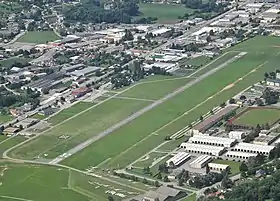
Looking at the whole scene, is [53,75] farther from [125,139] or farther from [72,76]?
[125,139]

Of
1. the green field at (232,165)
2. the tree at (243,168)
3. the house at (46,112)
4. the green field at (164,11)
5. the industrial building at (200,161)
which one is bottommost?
the green field at (164,11)

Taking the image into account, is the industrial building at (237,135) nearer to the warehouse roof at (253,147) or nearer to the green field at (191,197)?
the warehouse roof at (253,147)

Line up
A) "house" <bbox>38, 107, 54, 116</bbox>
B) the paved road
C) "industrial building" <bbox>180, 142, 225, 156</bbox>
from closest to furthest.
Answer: "industrial building" <bbox>180, 142, 225, 156</bbox>
the paved road
"house" <bbox>38, 107, 54, 116</bbox>

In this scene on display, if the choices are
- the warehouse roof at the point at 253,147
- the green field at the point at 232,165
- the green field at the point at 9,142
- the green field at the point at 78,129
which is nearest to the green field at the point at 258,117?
the warehouse roof at the point at 253,147

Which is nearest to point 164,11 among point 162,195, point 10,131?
point 10,131

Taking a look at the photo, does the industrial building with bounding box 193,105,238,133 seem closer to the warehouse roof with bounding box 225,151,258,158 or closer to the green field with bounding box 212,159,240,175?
the warehouse roof with bounding box 225,151,258,158

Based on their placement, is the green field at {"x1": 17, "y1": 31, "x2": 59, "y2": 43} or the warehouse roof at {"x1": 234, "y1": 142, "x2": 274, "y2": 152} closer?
the warehouse roof at {"x1": 234, "y1": 142, "x2": 274, "y2": 152}

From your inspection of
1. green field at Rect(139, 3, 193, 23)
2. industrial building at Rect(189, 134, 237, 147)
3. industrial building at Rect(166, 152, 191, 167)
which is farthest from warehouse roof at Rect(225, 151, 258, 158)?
green field at Rect(139, 3, 193, 23)
